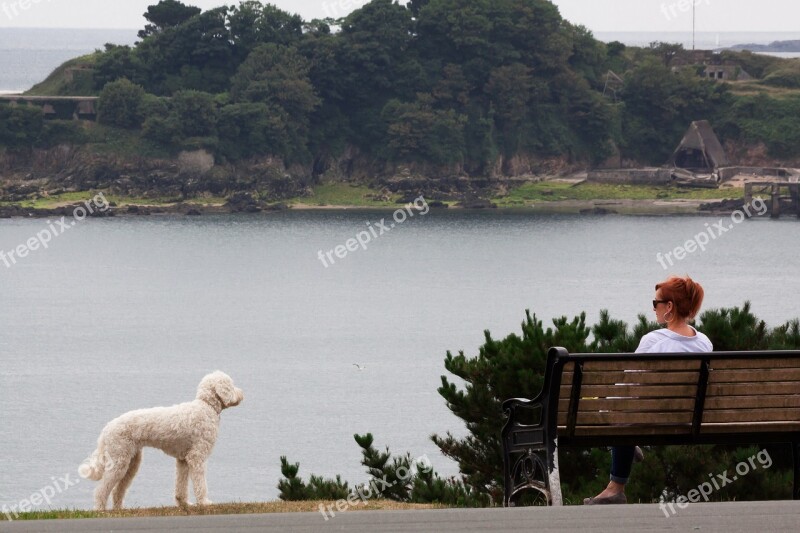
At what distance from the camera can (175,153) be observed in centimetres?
11606

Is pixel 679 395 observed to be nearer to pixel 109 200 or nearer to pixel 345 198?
pixel 109 200

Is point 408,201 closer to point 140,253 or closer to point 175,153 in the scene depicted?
point 175,153

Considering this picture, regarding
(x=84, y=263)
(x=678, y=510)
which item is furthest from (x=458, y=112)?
(x=678, y=510)

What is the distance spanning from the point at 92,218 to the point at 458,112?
99.7 ft

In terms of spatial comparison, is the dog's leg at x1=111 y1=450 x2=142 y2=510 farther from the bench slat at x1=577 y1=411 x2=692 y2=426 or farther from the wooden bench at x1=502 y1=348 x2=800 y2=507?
the bench slat at x1=577 y1=411 x2=692 y2=426

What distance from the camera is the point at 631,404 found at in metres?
7.71

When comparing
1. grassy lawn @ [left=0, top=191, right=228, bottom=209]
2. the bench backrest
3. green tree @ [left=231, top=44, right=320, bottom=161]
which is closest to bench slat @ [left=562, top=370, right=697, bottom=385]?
the bench backrest

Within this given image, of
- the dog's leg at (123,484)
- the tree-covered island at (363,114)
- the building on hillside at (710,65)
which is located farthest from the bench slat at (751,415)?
the building on hillside at (710,65)

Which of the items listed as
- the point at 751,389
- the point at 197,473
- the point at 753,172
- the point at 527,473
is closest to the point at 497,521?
the point at 527,473

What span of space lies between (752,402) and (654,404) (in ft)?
1.66

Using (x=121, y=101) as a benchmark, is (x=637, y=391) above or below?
above

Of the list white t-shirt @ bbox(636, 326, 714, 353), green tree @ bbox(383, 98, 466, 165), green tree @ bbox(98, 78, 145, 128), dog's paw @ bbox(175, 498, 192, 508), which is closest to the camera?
white t-shirt @ bbox(636, 326, 714, 353)

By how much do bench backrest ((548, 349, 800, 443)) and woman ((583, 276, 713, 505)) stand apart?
0.22 metres

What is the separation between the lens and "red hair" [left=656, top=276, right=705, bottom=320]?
756cm
